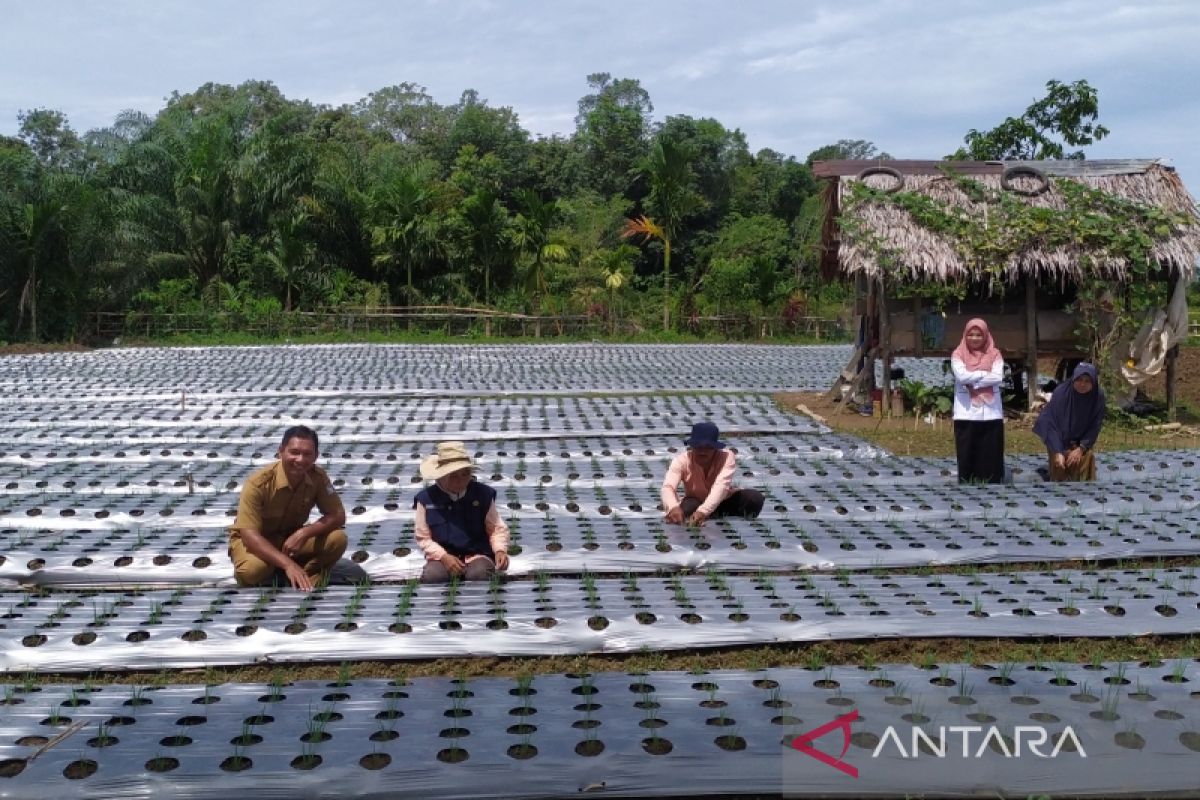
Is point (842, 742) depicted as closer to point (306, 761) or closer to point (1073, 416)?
point (306, 761)

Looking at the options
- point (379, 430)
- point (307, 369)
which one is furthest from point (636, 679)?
point (307, 369)

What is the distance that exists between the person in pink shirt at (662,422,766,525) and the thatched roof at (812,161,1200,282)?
22.1ft

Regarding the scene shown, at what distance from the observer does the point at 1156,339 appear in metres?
12.3

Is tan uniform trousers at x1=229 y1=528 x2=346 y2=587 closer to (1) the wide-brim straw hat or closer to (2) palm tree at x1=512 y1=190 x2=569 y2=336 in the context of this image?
(1) the wide-brim straw hat

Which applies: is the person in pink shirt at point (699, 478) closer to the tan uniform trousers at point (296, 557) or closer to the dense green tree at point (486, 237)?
Answer: the tan uniform trousers at point (296, 557)

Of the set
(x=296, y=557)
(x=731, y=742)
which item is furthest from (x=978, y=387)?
(x=731, y=742)

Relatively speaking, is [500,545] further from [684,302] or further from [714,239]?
[714,239]

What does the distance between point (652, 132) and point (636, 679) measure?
37.4 metres

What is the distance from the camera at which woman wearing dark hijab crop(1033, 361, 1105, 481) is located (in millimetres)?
7367

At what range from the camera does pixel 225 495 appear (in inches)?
287

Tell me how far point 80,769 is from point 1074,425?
6579 millimetres

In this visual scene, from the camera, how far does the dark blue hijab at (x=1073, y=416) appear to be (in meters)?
7.39

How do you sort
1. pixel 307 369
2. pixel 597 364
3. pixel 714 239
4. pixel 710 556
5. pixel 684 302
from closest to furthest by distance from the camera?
1. pixel 710 556
2. pixel 307 369
3. pixel 597 364
4. pixel 684 302
5. pixel 714 239

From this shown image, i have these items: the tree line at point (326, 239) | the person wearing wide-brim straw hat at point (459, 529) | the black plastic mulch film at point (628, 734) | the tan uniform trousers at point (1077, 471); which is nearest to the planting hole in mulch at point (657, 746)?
the black plastic mulch film at point (628, 734)
